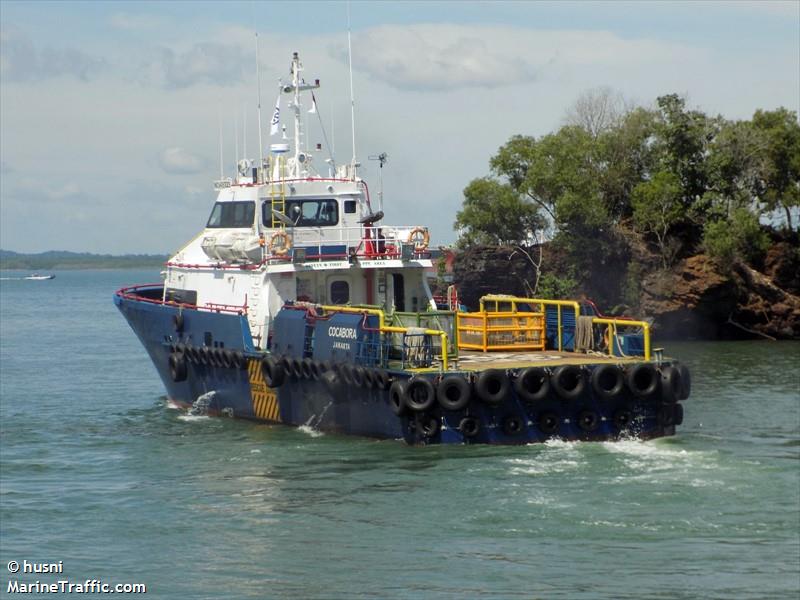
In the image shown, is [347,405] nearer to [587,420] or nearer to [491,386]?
[491,386]

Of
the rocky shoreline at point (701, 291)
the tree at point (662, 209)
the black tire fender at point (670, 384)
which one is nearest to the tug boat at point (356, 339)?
the black tire fender at point (670, 384)

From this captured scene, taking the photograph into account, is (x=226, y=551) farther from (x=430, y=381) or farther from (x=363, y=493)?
(x=430, y=381)

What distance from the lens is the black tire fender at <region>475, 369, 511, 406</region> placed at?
20.1m

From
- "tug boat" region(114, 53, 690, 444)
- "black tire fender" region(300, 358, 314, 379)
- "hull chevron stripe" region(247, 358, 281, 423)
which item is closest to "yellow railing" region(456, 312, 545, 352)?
"tug boat" region(114, 53, 690, 444)

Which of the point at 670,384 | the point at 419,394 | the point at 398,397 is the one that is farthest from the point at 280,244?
the point at 670,384

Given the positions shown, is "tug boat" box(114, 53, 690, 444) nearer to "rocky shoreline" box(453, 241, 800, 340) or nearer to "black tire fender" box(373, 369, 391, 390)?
"black tire fender" box(373, 369, 391, 390)

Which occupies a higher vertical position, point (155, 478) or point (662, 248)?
point (662, 248)

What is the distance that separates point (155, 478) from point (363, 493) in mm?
3890

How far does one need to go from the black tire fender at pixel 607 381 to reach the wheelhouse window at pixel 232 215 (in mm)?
8886

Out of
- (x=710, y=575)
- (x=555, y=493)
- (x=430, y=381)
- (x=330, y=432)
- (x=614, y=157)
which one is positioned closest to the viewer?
(x=710, y=575)

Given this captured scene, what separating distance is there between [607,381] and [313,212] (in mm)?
8363

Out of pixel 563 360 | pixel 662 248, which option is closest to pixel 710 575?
pixel 563 360

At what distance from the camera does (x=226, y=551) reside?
16.2 meters

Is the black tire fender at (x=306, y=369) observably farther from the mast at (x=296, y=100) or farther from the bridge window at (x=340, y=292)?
the mast at (x=296, y=100)
